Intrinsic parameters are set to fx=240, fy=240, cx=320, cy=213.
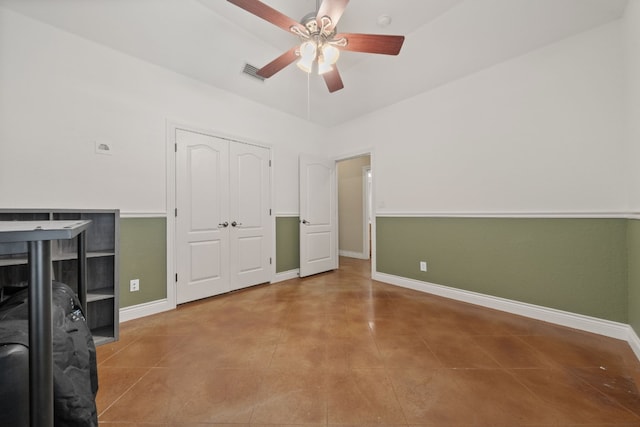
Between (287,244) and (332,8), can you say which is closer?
(332,8)

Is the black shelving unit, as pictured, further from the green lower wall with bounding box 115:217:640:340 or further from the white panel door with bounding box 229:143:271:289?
the white panel door with bounding box 229:143:271:289

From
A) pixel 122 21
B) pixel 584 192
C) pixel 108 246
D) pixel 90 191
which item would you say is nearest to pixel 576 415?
pixel 584 192

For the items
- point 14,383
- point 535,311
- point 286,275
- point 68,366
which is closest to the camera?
point 14,383

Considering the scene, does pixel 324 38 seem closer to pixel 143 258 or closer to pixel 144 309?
pixel 143 258

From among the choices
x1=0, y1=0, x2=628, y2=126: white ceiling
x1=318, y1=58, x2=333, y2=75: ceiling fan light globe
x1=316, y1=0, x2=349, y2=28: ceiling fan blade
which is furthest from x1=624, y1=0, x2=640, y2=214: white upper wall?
x1=318, y1=58, x2=333, y2=75: ceiling fan light globe

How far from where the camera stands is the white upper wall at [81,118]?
6.20ft

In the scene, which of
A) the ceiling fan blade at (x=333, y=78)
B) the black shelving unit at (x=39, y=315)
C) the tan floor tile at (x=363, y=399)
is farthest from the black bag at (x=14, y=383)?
the ceiling fan blade at (x=333, y=78)

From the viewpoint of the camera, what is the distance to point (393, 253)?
3465 mm

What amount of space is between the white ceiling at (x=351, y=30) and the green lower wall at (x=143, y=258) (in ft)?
5.67

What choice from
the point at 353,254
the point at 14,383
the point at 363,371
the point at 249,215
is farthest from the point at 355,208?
the point at 14,383

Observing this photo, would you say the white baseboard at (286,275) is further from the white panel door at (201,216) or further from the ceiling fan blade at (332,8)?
the ceiling fan blade at (332,8)

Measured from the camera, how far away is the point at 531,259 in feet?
7.71

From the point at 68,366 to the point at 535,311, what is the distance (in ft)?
10.7

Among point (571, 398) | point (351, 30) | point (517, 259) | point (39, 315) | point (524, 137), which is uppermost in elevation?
point (351, 30)
